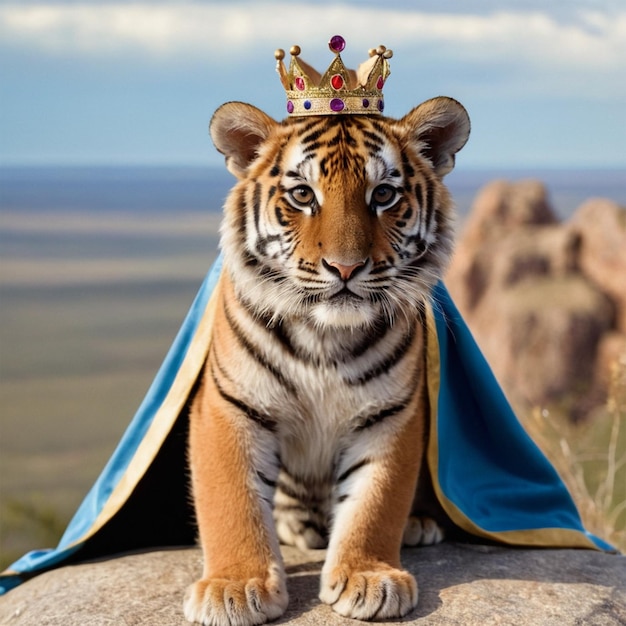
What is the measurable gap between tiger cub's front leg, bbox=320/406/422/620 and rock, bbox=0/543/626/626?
0.06 metres

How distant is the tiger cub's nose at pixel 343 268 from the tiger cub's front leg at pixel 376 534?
487 millimetres

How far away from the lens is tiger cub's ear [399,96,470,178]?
2486 millimetres

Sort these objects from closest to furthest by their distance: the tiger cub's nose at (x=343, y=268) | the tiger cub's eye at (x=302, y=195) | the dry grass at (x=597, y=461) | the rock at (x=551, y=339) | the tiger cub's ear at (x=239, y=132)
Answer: the tiger cub's nose at (x=343, y=268)
the tiger cub's eye at (x=302, y=195)
the tiger cub's ear at (x=239, y=132)
the dry grass at (x=597, y=461)
the rock at (x=551, y=339)

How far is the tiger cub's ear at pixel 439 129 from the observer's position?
2.49m

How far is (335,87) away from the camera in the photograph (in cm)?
239

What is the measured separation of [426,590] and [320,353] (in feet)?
2.28

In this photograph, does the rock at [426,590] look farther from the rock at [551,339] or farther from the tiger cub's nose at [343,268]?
the rock at [551,339]

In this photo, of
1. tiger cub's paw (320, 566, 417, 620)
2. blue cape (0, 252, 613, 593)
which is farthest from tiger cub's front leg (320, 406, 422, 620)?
blue cape (0, 252, 613, 593)

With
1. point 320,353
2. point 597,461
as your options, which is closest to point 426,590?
point 320,353

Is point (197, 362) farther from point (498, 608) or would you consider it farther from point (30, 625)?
point (498, 608)

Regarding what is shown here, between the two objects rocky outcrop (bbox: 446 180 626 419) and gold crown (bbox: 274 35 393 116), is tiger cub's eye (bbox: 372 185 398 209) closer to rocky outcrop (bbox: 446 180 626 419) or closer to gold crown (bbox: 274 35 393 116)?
gold crown (bbox: 274 35 393 116)

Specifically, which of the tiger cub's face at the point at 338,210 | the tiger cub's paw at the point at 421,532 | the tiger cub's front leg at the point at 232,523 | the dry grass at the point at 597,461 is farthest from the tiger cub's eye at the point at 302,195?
the dry grass at the point at 597,461

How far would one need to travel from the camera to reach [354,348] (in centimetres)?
249

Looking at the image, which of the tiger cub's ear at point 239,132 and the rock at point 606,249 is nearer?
the tiger cub's ear at point 239,132
